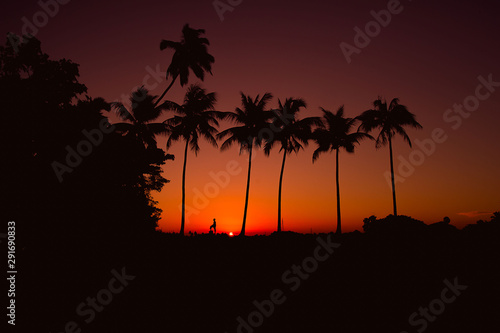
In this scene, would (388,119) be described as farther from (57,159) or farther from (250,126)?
(57,159)

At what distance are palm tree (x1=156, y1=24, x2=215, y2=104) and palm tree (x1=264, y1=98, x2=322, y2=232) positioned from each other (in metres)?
8.08

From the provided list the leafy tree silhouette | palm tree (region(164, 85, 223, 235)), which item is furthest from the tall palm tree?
the leafy tree silhouette

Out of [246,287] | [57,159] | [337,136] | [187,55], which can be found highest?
[187,55]

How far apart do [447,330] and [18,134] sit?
1456cm

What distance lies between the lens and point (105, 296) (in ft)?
35.2

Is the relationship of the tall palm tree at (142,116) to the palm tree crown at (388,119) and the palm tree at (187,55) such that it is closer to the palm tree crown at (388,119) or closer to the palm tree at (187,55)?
the palm tree at (187,55)

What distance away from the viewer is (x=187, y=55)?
24688mm

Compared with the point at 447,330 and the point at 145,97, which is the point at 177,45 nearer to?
the point at 145,97

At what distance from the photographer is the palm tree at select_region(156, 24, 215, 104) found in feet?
80.3

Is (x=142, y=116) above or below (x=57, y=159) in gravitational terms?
above

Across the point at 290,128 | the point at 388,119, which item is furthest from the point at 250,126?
the point at 388,119

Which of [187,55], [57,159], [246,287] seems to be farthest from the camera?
[187,55]

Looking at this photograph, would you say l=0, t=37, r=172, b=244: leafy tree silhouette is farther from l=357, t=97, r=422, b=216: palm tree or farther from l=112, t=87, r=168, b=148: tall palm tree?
l=357, t=97, r=422, b=216: palm tree

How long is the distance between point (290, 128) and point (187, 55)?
11.0 meters
